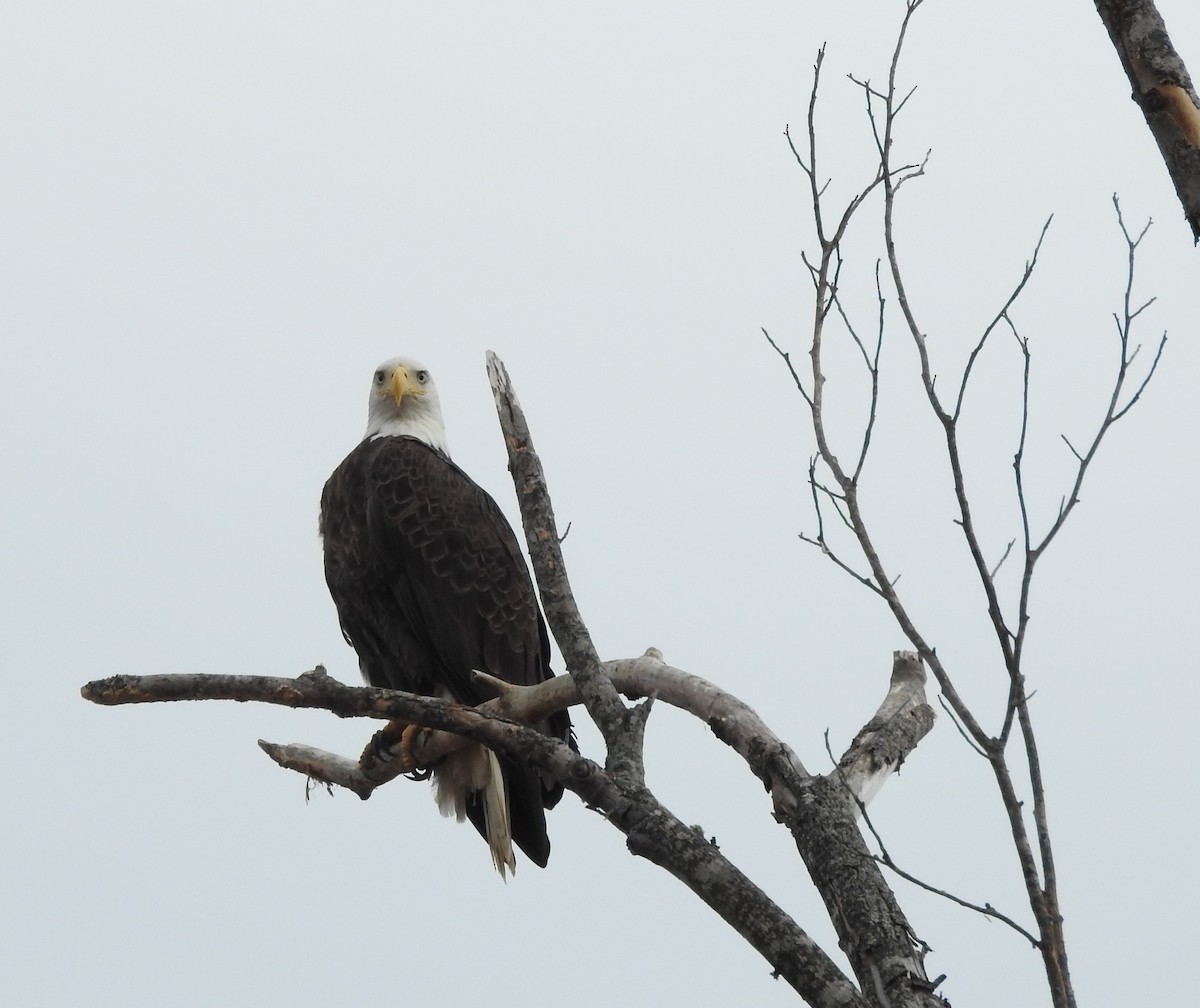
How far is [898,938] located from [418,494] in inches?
123

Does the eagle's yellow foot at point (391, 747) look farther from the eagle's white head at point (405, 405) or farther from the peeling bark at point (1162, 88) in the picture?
the peeling bark at point (1162, 88)

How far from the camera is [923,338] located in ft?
8.44

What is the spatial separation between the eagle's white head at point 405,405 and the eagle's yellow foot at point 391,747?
4.82ft

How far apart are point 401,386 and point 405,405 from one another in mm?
116

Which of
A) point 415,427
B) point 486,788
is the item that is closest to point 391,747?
point 486,788

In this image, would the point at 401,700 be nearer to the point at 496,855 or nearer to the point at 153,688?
the point at 153,688

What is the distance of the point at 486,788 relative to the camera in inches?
202

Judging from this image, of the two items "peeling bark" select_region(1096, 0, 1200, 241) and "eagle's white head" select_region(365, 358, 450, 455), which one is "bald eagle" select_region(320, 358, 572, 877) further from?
"peeling bark" select_region(1096, 0, 1200, 241)

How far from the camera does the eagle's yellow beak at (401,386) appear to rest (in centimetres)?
575

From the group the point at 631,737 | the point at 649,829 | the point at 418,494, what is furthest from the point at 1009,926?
the point at 418,494

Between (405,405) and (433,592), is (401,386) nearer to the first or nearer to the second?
(405,405)

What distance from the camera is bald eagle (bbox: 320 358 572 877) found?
5094mm

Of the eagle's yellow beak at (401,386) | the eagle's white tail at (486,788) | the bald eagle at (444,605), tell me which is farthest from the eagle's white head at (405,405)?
the eagle's white tail at (486,788)

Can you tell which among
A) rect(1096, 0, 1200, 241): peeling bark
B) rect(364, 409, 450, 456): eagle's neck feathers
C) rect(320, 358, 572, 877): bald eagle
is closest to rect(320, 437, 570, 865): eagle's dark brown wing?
rect(320, 358, 572, 877): bald eagle
